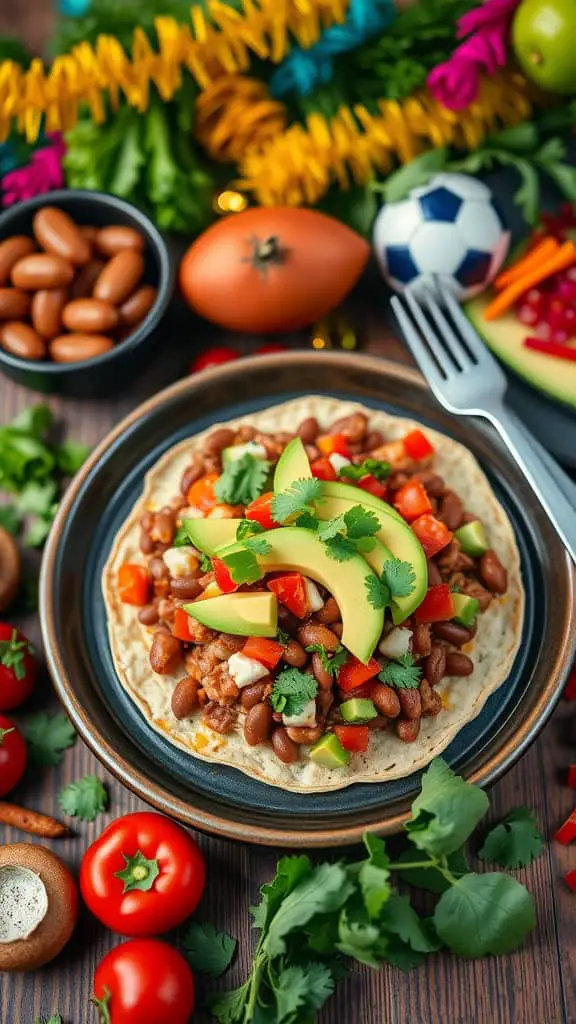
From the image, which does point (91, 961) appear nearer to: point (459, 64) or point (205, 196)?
point (205, 196)

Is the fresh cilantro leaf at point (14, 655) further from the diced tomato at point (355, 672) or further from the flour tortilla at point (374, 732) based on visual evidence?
the diced tomato at point (355, 672)

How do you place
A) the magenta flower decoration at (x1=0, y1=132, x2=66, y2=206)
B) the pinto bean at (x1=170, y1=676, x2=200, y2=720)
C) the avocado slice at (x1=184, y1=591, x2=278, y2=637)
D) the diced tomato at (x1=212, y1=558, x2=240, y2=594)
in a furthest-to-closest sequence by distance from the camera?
the magenta flower decoration at (x1=0, y1=132, x2=66, y2=206)
the pinto bean at (x1=170, y1=676, x2=200, y2=720)
the diced tomato at (x1=212, y1=558, x2=240, y2=594)
the avocado slice at (x1=184, y1=591, x2=278, y2=637)

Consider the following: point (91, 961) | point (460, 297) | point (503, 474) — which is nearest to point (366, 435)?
point (503, 474)

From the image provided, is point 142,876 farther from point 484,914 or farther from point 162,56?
point 162,56

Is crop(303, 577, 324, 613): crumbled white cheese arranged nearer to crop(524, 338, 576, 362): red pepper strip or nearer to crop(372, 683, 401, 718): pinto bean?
crop(372, 683, 401, 718): pinto bean

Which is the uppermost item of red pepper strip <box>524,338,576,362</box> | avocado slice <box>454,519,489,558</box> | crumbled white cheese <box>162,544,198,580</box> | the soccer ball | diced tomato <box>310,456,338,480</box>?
the soccer ball

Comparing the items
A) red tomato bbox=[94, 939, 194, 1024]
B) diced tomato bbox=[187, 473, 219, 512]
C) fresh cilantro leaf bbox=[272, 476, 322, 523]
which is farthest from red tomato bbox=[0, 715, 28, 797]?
fresh cilantro leaf bbox=[272, 476, 322, 523]

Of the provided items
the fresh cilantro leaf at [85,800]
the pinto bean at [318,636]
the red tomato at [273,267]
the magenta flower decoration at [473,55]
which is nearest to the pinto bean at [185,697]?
the pinto bean at [318,636]
